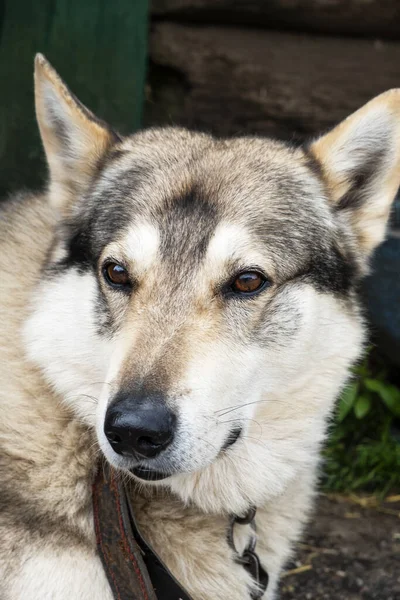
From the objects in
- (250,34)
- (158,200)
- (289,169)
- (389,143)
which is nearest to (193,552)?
(158,200)

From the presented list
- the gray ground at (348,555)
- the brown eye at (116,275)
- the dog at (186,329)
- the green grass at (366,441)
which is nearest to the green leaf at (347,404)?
the green grass at (366,441)

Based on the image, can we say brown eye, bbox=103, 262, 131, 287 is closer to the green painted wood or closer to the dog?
the dog

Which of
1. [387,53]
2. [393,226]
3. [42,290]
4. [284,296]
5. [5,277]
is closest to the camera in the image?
[284,296]

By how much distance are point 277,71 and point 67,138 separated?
288 centimetres

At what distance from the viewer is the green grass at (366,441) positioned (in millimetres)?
5289

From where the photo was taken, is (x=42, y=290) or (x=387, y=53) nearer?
(x=42, y=290)

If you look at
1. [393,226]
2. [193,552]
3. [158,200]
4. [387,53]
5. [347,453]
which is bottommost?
[347,453]

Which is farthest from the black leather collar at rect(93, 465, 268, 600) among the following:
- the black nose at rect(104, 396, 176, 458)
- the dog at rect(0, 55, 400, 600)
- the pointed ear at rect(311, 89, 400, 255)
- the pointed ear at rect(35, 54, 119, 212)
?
the pointed ear at rect(311, 89, 400, 255)

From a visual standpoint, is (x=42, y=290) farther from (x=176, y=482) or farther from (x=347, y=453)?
(x=347, y=453)

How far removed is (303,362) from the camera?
10.8 feet

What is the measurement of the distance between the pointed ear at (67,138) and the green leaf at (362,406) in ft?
8.53

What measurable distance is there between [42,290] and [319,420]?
1.35 metres

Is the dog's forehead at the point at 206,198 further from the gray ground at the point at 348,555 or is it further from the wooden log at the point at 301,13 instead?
the wooden log at the point at 301,13

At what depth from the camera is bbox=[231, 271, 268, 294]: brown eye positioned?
3.10 m
